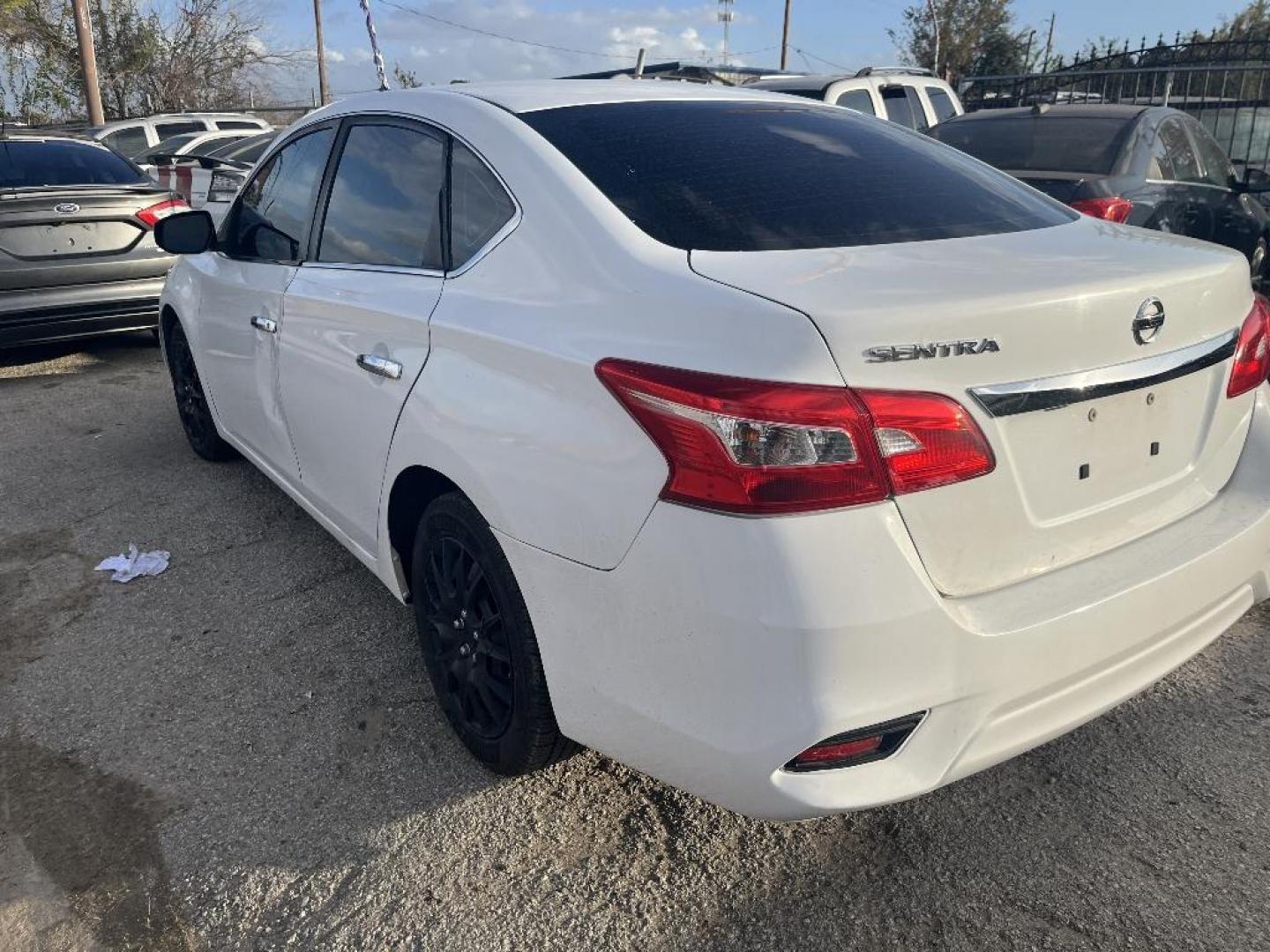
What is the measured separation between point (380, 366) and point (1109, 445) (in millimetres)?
1732

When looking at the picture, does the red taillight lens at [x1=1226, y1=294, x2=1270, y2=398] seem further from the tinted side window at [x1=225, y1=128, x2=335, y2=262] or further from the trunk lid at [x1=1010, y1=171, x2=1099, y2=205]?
the trunk lid at [x1=1010, y1=171, x2=1099, y2=205]

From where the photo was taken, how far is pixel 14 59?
1136 inches

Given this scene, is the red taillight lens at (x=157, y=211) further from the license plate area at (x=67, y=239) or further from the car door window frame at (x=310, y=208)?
the car door window frame at (x=310, y=208)

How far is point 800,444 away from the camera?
1682 millimetres

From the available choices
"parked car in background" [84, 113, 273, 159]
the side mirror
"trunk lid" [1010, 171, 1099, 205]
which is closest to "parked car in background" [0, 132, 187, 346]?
the side mirror

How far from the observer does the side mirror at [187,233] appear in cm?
391

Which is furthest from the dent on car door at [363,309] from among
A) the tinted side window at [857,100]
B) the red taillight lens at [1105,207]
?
the tinted side window at [857,100]

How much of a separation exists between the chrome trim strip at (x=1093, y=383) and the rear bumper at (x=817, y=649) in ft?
0.98

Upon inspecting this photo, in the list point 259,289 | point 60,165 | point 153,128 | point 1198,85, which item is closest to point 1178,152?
point 259,289

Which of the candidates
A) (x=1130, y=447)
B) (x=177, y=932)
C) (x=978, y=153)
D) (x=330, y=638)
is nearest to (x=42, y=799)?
(x=177, y=932)

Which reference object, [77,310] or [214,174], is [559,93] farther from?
[214,174]

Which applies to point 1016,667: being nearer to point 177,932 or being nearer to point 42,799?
point 177,932

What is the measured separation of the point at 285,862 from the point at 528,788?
59 cm

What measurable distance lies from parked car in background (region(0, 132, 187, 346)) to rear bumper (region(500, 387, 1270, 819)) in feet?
18.8
